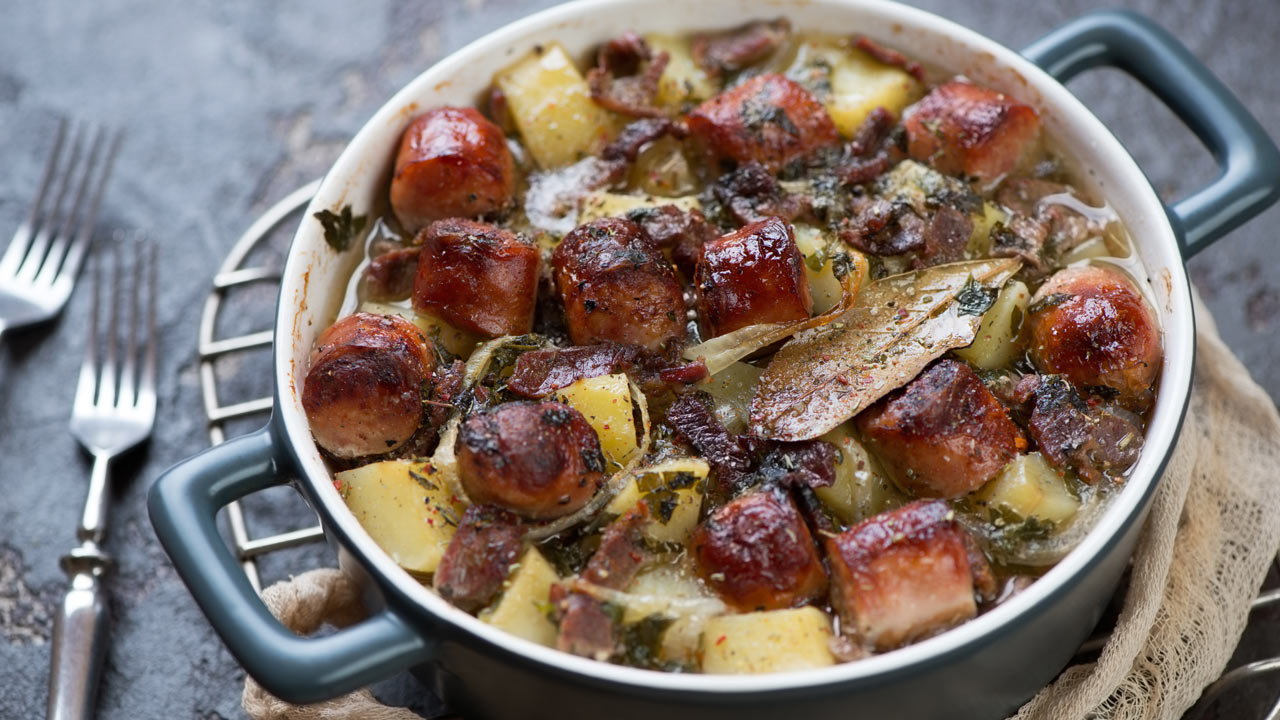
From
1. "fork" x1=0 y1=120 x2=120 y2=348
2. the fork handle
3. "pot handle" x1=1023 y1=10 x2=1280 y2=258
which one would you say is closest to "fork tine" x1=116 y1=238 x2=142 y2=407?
"fork" x1=0 y1=120 x2=120 y2=348

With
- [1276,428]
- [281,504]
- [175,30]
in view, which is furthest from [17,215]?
[1276,428]

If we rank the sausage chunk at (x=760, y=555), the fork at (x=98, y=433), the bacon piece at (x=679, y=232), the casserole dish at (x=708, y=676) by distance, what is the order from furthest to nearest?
the fork at (x=98, y=433) < the bacon piece at (x=679, y=232) < the sausage chunk at (x=760, y=555) < the casserole dish at (x=708, y=676)

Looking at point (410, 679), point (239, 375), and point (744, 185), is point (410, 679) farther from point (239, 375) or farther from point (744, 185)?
point (744, 185)

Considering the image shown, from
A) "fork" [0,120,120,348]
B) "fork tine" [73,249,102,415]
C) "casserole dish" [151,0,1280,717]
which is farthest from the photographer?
"fork" [0,120,120,348]

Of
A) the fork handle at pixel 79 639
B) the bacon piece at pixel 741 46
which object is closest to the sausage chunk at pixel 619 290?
the bacon piece at pixel 741 46

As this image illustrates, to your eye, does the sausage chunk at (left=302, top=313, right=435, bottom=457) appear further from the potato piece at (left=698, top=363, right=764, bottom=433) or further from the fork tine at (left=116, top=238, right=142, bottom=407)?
the fork tine at (left=116, top=238, right=142, bottom=407)

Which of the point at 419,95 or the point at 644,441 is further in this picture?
the point at 419,95

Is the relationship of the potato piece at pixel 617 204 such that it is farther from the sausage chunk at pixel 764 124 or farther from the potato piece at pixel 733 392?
the potato piece at pixel 733 392
